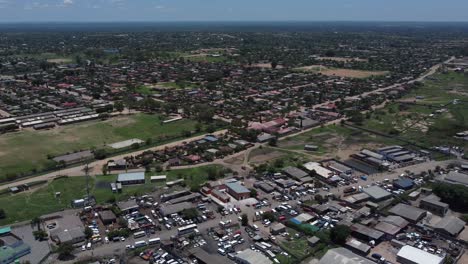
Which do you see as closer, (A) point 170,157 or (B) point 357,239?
(B) point 357,239

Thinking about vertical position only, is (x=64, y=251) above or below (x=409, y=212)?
above

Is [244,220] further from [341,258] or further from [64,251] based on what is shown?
[64,251]

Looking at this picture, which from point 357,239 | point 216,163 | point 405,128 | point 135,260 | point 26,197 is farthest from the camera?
point 405,128

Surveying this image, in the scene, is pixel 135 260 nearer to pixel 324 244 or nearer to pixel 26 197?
pixel 324 244

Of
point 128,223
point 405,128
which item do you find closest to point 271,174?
point 128,223

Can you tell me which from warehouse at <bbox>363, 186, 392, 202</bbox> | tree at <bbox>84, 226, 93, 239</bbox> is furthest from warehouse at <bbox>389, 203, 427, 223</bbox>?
tree at <bbox>84, 226, 93, 239</bbox>

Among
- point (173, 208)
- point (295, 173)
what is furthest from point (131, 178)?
point (295, 173)

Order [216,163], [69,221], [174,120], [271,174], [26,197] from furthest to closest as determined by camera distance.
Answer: [174,120], [216,163], [271,174], [26,197], [69,221]
